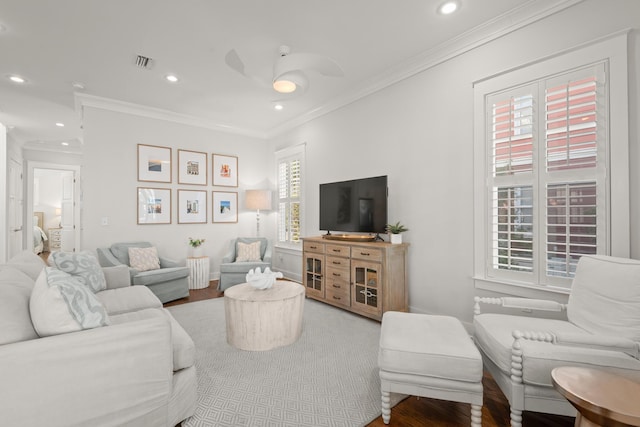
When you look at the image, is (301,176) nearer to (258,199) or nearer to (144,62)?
(258,199)

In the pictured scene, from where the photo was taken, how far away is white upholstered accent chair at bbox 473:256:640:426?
1494 millimetres

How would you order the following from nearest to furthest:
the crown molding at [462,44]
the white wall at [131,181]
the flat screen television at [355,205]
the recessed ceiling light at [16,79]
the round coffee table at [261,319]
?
1. the crown molding at [462,44]
2. the round coffee table at [261,319]
3. the flat screen television at [355,205]
4. the recessed ceiling light at [16,79]
5. the white wall at [131,181]

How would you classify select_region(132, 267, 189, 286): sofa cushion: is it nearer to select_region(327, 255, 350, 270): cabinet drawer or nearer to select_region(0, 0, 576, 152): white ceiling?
select_region(327, 255, 350, 270): cabinet drawer

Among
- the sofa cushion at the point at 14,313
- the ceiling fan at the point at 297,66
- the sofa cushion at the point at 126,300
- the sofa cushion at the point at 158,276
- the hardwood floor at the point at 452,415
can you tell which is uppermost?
the ceiling fan at the point at 297,66

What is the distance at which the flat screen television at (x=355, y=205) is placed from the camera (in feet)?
11.6

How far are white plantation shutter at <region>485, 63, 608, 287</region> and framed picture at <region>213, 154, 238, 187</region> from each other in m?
4.41

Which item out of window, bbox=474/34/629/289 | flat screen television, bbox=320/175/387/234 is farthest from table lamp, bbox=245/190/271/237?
window, bbox=474/34/629/289

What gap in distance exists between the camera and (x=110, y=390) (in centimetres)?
140

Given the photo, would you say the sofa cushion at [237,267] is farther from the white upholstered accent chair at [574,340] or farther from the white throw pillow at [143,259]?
the white upholstered accent chair at [574,340]

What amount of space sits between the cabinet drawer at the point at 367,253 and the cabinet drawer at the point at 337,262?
0.47 ft

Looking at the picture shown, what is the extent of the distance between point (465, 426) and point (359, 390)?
25.7 inches

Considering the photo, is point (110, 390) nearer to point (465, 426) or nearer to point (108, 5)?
point (465, 426)

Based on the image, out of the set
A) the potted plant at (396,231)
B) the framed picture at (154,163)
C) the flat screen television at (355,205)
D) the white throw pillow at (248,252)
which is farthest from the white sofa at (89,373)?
the framed picture at (154,163)

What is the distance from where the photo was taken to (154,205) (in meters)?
4.88
